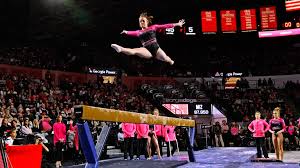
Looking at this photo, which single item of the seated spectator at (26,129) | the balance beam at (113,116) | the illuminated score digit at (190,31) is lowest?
the seated spectator at (26,129)

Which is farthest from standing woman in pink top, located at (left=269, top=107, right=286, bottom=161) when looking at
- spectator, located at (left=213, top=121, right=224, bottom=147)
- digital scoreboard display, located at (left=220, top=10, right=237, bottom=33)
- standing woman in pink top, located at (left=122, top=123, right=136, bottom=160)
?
digital scoreboard display, located at (left=220, top=10, right=237, bottom=33)

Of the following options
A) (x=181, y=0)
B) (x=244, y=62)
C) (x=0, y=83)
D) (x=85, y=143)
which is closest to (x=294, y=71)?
(x=244, y=62)

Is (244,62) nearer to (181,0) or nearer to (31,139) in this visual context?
(181,0)

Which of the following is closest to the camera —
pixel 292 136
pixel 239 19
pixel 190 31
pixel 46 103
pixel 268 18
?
pixel 46 103

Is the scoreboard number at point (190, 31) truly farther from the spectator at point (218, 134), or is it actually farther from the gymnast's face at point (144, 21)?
the gymnast's face at point (144, 21)

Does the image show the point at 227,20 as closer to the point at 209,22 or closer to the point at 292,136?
the point at 209,22

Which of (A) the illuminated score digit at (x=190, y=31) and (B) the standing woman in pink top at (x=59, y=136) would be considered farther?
(A) the illuminated score digit at (x=190, y=31)

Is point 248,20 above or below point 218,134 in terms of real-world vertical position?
above

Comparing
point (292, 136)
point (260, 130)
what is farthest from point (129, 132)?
point (292, 136)

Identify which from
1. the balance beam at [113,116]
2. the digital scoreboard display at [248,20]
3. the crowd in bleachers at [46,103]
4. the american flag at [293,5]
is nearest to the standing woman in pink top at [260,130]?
the balance beam at [113,116]

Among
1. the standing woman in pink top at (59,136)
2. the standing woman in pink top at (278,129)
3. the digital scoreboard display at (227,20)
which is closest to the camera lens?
the standing woman in pink top at (59,136)

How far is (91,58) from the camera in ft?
78.0

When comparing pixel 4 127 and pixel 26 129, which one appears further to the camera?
pixel 26 129

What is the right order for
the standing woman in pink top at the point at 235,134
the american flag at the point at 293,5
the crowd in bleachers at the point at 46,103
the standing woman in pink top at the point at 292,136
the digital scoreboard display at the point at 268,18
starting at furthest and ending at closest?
the digital scoreboard display at the point at 268,18 → the american flag at the point at 293,5 → the standing woman in pink top at the point at 235,134 → the standing woman in pink top at the point at 292,136 → the crowd in bleachers at the point at 46,103
